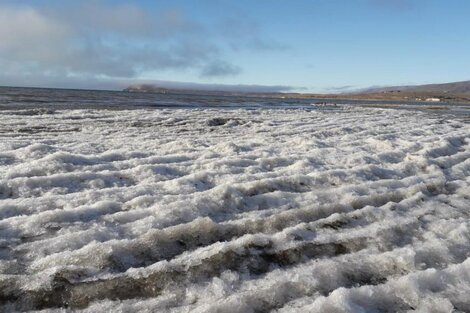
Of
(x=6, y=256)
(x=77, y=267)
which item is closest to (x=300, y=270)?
(x=77, y=267)

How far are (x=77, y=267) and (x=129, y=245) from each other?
0.61 m

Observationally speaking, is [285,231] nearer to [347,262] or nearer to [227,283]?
[347,262]

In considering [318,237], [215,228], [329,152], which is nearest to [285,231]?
[318,237]

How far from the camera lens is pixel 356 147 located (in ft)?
35.0

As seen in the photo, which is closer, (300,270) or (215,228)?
(300,270)

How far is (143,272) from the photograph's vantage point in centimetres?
385

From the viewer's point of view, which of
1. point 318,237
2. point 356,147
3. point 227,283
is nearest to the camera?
point 227,283

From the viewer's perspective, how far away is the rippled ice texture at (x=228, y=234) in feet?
11.7

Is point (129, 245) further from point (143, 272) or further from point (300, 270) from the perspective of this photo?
point (300, 270)

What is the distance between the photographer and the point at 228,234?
4875 millimetres

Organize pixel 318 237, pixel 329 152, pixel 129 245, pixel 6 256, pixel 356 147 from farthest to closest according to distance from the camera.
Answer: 1. pixel 356 147
2. pixel 329 152
3. pixel 318 237
4. pixel 129 245
5. pixel 6 256

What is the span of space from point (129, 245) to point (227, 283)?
3.75 ft

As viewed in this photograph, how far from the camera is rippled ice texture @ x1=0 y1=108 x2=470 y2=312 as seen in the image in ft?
11.7

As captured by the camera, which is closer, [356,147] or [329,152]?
[329,152]
